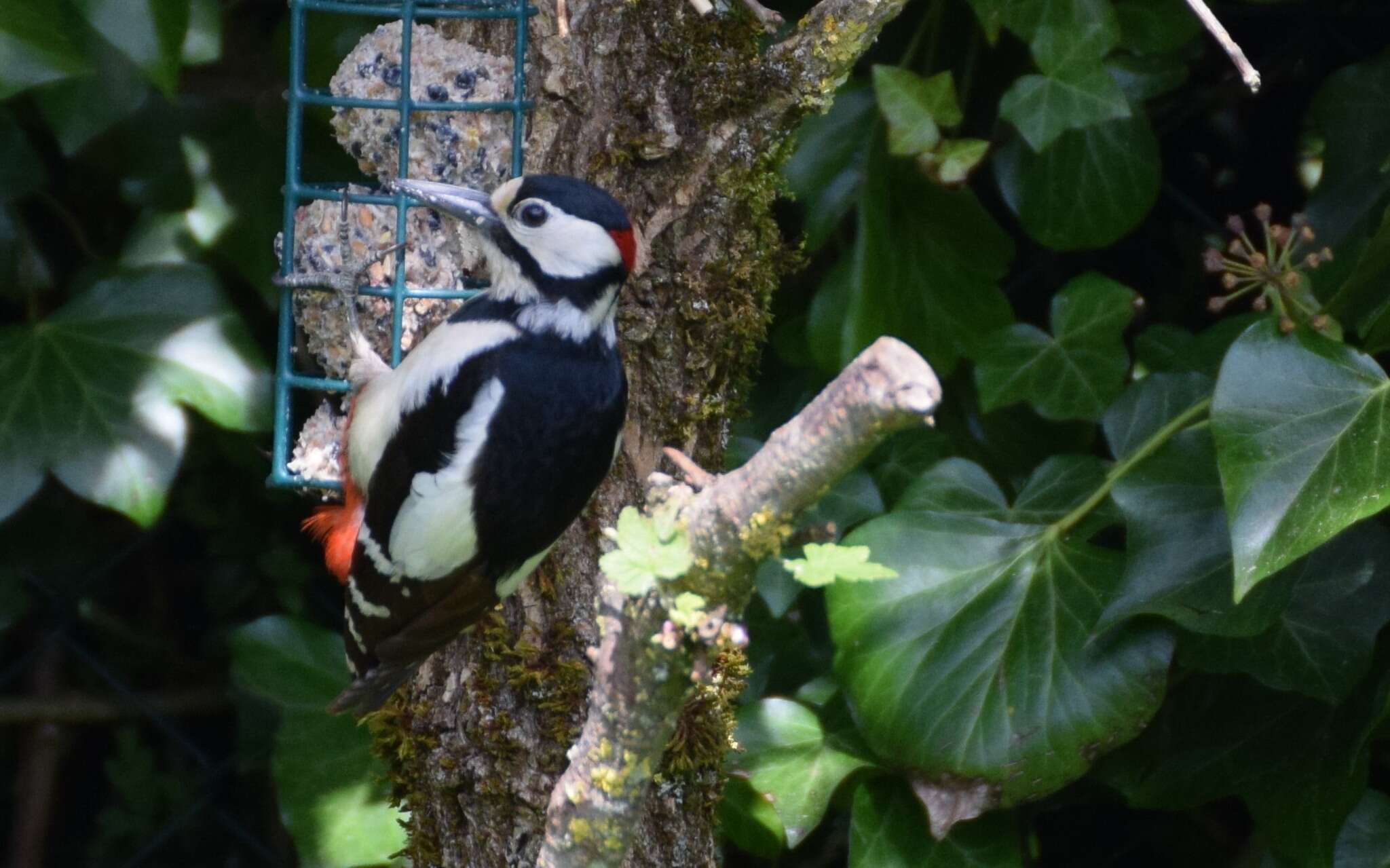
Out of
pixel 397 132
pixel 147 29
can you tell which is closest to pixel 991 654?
pixel 397 132

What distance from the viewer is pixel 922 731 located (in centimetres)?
175

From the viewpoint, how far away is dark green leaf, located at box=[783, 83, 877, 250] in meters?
2.11

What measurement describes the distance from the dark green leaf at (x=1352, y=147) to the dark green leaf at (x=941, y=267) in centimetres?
43

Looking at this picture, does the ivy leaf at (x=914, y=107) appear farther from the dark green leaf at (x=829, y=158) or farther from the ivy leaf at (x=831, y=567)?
the ivy leaf at (x=831, y=567)

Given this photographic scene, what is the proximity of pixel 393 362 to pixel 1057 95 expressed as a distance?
3.01ft

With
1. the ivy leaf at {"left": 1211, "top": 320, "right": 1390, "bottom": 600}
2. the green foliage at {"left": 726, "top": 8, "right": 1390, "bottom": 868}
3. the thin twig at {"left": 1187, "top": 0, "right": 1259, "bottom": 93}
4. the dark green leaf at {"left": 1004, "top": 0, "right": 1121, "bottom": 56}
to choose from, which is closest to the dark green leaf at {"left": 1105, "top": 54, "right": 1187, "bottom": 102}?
the green foliage at {"left": 726, "top": 8, "right": 1390, "bottom": 868}

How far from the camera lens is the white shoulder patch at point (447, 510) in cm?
170

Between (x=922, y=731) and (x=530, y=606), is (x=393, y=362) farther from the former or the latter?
(x=922, y=731)

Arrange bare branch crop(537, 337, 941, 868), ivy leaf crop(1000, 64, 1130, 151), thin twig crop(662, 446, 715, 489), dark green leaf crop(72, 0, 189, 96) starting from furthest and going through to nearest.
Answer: ivy leaf crop(1000, 64, 1130, 151) → dark green leaf crop(72, 0, 189, 96) → thin twig crop(662, 446, 715, 489) → bare branch crop(537, 337, 941, 868)

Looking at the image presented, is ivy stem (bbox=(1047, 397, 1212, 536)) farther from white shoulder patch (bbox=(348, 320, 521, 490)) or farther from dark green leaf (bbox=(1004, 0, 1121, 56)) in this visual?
white shoulder patch (bbox=(348, 320, 521, 490))

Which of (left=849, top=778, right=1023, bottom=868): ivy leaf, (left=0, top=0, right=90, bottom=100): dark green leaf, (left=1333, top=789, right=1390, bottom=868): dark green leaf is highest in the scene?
(left=0, top=0, right=90, bottom=100): dark green leaf

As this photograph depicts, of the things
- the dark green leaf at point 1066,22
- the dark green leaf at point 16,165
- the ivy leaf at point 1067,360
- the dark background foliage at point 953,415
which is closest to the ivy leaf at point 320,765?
the dark background foliage at point 953,415

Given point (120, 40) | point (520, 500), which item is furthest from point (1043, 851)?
point (120, 40)

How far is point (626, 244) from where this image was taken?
162cm
